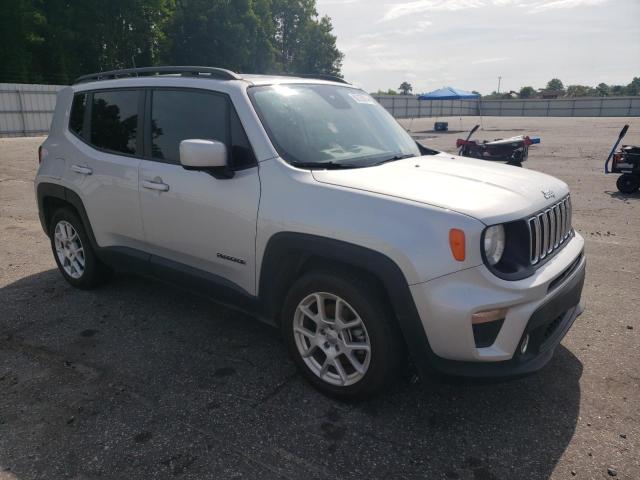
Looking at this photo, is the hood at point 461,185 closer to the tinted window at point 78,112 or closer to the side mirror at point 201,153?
the side mirror at point 201,153

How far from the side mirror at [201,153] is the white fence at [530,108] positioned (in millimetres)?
54836

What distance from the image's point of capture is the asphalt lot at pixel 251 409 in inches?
99.3

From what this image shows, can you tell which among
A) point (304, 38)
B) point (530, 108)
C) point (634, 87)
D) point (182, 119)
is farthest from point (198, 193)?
point (634, 87)

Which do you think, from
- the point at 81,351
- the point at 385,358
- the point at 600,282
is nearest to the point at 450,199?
the point at 385,358

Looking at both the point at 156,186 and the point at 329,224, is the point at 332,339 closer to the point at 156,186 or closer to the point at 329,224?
the point at 329,224

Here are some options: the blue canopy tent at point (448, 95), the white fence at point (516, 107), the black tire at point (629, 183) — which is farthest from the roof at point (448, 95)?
the black tire at point (629, 183)

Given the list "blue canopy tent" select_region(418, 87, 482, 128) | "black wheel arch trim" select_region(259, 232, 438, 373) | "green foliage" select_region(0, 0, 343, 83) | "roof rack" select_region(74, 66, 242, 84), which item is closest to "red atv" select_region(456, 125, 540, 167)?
"roof rack" select_region(74, 66, 242, 84)

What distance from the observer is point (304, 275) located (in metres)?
2.97

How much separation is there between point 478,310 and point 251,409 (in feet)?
4.72

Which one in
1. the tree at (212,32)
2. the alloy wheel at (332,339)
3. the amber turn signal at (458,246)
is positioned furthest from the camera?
the tree at (212,32)

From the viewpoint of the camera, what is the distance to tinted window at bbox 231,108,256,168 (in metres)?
3.22

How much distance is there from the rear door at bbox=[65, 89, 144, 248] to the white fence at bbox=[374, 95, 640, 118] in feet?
176

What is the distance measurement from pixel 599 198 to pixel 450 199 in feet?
26.5

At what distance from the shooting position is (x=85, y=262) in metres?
4.69
